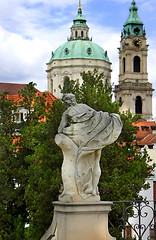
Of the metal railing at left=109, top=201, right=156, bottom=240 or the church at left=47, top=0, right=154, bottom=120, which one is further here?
the church at left=47, top=0, right=154, bottom=120

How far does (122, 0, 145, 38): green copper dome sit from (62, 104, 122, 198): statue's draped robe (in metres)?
123

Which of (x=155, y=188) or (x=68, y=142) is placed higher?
(x=68, y=142)

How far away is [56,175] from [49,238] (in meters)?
8.51

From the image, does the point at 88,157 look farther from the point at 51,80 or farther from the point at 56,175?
the point at 51,80

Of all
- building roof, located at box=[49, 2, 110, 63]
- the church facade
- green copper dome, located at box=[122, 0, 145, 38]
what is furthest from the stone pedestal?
green copper dome, located at box=[122, 0, 145, 38]

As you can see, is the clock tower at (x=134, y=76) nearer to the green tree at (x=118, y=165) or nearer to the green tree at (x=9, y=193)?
the green tree at (x=9, y=193)

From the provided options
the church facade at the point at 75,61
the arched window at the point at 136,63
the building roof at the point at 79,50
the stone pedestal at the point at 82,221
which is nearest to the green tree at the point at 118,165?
the stone pedestal at the point at 82,221

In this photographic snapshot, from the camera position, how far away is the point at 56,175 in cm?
1709

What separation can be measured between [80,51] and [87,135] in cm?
10798

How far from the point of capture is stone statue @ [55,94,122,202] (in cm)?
836

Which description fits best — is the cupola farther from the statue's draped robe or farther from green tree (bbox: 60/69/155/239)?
the statue's draped robe

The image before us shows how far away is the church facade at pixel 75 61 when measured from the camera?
114 meters

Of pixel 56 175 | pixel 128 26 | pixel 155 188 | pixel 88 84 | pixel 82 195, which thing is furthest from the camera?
pixel 128 26

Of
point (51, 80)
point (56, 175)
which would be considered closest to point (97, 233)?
point (56, 175)
